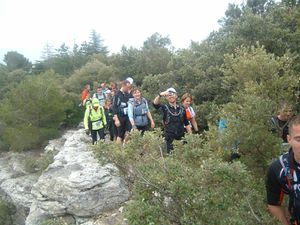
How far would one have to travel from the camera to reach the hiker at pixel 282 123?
14.9 feet

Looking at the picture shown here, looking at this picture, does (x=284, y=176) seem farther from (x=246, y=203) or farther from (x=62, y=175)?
(x=62, y=175)

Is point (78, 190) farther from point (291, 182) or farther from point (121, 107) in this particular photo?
point (291, 182)

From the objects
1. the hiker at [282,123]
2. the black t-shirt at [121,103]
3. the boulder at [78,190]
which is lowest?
the boulder at [78,190]

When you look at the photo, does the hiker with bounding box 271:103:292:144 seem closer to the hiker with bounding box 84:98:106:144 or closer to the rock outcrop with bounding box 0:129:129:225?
the rock outcrop with bounding box 0:129:129:225

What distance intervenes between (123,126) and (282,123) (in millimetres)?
5628

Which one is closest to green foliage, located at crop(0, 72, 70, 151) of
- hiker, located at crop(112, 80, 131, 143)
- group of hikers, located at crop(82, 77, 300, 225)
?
group of hikers, located at crop(82, 77, 300, 225)

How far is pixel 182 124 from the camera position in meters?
7.70

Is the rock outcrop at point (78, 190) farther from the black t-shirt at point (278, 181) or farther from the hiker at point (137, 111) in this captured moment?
the black t-shirt at point (278, 181)

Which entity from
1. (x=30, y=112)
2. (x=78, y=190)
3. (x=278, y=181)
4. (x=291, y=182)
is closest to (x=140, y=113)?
(x=78, y=190)

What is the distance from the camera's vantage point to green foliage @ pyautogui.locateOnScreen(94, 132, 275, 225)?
3.69 metres

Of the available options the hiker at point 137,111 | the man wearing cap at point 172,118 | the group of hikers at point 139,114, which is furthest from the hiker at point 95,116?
the man wearing cap at point 172,118

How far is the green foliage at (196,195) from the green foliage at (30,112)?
20.5m

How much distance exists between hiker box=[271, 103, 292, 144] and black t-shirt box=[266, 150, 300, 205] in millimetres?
1656

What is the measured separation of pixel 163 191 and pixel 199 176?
1.57 ft
